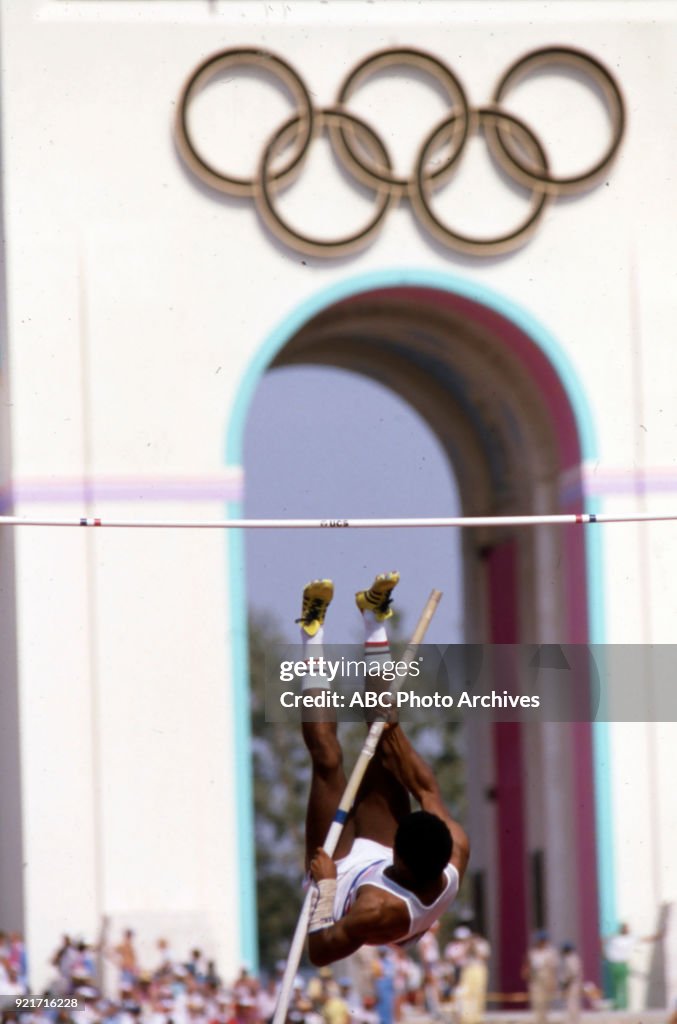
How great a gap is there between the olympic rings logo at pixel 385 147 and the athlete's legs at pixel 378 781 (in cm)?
886

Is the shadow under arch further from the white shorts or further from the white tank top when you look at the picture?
the white tank top

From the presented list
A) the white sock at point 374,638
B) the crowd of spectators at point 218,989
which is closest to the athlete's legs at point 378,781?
the white sock at point 374,638

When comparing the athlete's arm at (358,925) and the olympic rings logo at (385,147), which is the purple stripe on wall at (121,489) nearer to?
the olympic rings logo at (385,147)

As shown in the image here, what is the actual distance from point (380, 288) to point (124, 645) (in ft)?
11.4

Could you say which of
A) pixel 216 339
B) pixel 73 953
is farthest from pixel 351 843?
pixel 216 339

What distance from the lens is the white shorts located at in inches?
379

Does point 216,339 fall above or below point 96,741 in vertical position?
above

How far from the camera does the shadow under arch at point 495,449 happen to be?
1856cm

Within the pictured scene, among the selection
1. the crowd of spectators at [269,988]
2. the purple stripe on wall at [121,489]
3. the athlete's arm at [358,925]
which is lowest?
the crowd of spectators at [269,988]

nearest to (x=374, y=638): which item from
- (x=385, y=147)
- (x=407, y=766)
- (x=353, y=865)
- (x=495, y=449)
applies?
(x=407, y=766)

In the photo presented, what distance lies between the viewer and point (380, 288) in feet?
62.0

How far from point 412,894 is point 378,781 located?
578 mm

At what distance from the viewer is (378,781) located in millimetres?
9789

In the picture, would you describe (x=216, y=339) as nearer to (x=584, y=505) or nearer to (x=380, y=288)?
(x=380, y=288)
